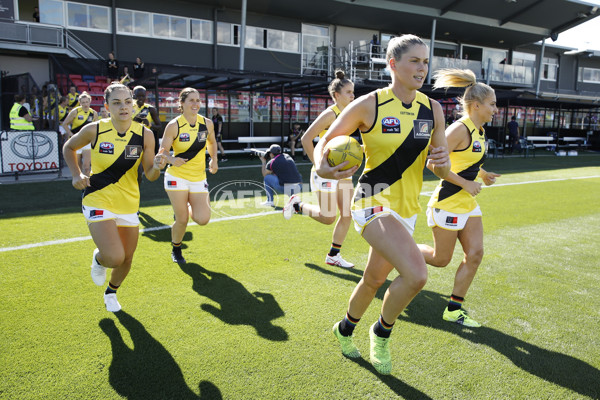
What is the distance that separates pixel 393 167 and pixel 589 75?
4826cm

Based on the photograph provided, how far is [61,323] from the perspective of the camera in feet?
12.9

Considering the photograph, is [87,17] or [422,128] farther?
[87,17]

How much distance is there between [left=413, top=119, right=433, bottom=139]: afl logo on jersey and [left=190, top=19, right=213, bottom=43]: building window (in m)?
23.4

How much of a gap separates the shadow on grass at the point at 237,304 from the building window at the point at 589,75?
46542mm

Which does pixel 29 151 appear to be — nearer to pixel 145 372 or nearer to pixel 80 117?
pixel 80 117

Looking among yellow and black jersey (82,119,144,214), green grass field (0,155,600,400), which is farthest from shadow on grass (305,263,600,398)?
yellow and black jersey (82,119,144,214)

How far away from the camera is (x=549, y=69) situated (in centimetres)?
3897

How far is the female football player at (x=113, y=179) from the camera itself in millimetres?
4031

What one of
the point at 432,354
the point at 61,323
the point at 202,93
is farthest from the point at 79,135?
the point at 202,93

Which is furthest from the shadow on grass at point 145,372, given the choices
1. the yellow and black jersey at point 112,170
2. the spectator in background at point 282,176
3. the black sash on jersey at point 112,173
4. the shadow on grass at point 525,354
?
the spectator in background at point 282,176

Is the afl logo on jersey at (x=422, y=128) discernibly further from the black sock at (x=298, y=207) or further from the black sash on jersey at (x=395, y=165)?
the black sock at (x=298, y=207)

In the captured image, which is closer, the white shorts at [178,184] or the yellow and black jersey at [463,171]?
the yellow and black jersey at [463,171]

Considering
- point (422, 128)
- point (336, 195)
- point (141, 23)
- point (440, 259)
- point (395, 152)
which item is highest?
point (141, 23)

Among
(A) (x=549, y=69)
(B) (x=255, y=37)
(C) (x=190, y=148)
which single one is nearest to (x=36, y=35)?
(B) (x=255, y=37)
